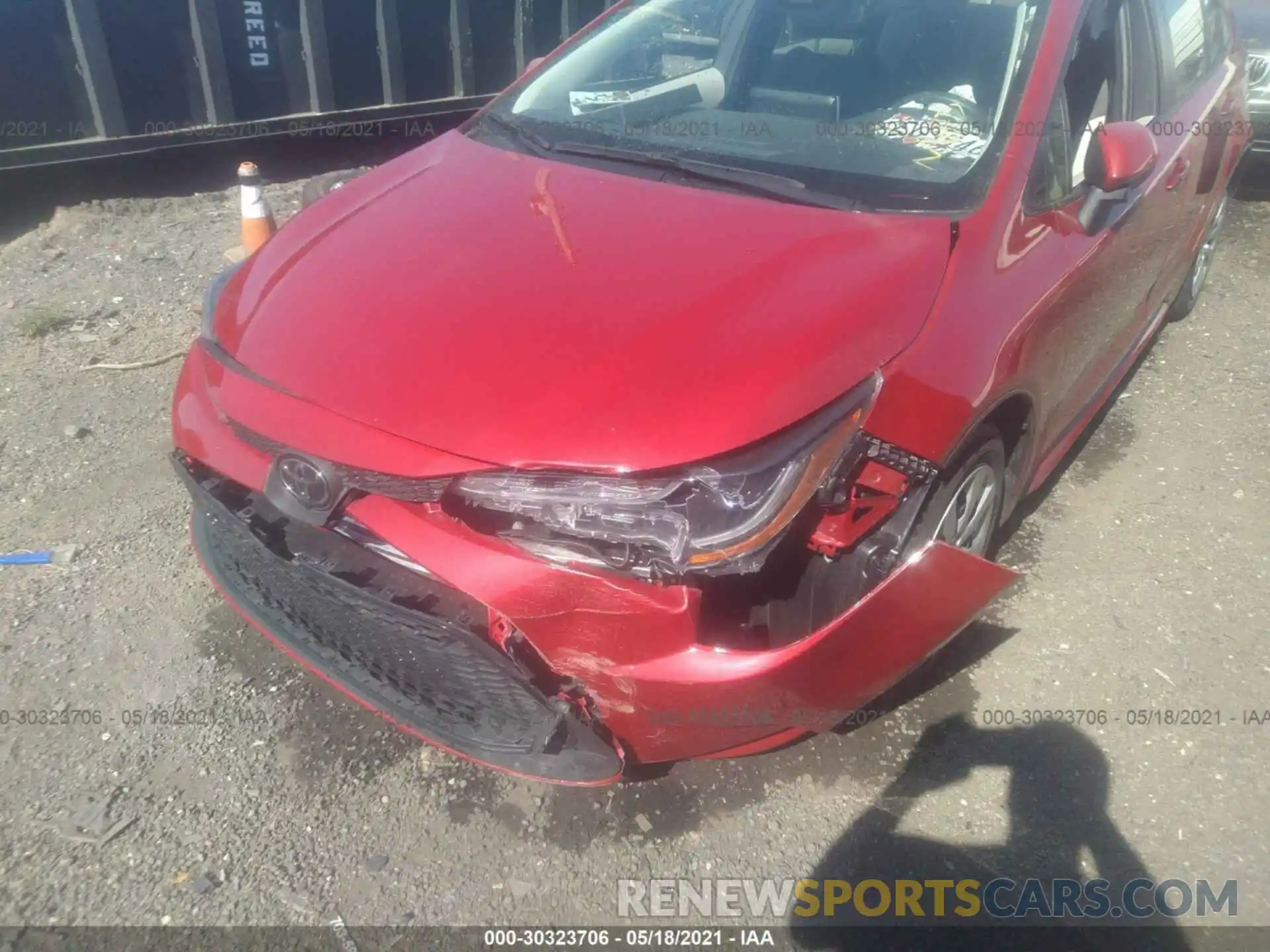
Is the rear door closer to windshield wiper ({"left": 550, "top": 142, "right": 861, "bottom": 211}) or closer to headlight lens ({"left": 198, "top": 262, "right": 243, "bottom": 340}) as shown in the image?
windshield wiper ({"left": 550, "top": 142, "right": 861, "bottom": 211})

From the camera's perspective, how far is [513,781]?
2.31 metres

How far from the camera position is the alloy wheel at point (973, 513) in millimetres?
2273

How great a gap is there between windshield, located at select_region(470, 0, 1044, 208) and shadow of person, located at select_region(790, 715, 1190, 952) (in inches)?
56.4

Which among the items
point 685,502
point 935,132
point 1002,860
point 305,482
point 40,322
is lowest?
point 40,322

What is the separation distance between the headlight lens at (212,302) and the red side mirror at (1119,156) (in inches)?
90.1

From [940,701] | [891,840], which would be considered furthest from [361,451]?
[940,701]

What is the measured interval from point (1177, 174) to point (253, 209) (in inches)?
146

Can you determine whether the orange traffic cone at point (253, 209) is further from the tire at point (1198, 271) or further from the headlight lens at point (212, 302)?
the tire at point (1198, 271)

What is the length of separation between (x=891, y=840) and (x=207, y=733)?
1761 mm

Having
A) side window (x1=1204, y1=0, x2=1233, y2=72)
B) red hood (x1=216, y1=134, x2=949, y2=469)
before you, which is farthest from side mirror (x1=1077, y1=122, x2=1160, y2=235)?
side window (x1=1204, y1=0, x2=1233, y2=72)

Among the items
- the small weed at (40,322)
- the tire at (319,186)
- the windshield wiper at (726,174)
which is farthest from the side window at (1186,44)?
the small weed at (40,322)

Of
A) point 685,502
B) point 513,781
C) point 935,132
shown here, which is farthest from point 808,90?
point 513,781

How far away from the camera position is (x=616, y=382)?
180cm

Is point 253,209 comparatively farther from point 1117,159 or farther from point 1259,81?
point 1259,81
